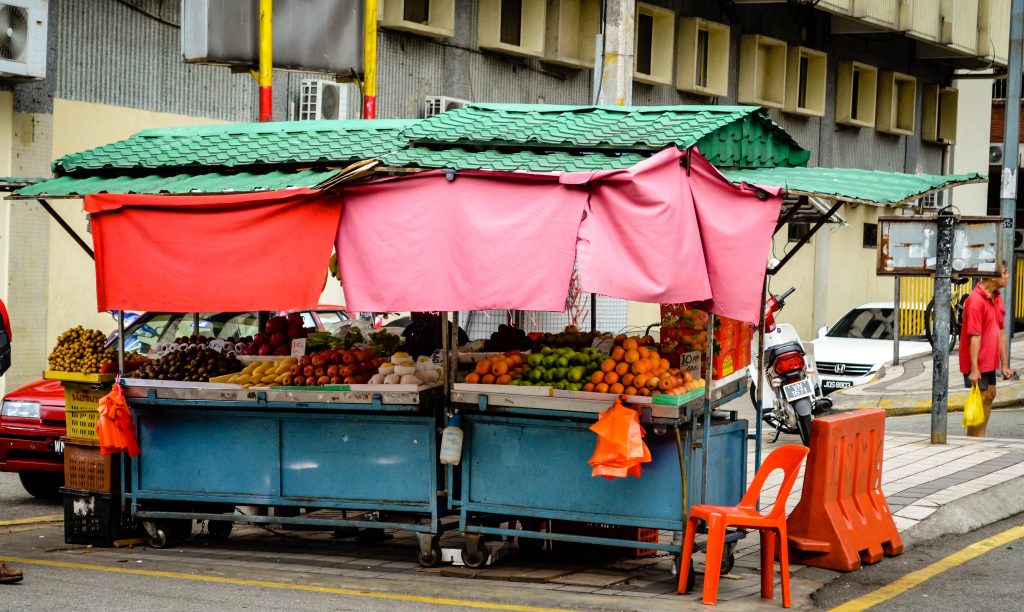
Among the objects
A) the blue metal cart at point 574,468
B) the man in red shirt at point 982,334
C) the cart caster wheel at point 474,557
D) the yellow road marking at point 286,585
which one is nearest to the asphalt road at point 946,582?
the blue metal cart at point 574,468

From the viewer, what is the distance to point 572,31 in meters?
23.8

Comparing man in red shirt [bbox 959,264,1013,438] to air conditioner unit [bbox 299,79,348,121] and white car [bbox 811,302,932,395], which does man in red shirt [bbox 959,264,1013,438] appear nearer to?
white car [bbox 811,302,932,395]

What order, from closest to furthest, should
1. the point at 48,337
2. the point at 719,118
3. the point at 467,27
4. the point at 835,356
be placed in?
the point at 719,118 → the point at 48,337 → the point at 835,356 → the point at 467,27

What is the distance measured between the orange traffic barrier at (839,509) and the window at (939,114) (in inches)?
1112

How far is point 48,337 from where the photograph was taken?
16438 millimetres

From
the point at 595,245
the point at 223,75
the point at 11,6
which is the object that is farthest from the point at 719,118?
the point at 223,75

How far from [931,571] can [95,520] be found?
535 cm

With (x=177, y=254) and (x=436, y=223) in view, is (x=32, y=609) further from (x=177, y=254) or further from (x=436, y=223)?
(x=436, y=223)

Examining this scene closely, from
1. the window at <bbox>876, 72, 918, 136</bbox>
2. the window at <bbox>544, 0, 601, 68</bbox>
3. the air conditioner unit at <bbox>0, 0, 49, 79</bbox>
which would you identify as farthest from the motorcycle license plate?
the window at <bbox>876, 72, 918, 136</bbox>

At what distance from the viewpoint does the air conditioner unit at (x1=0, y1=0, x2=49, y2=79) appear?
15367 mm

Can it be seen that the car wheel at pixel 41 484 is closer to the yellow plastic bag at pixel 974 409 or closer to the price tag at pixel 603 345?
the price tag at pixel 603 345

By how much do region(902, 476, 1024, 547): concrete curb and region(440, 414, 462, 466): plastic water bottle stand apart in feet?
10.3

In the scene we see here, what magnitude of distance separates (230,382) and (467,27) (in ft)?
45.3

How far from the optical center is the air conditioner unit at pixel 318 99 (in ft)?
62.8
